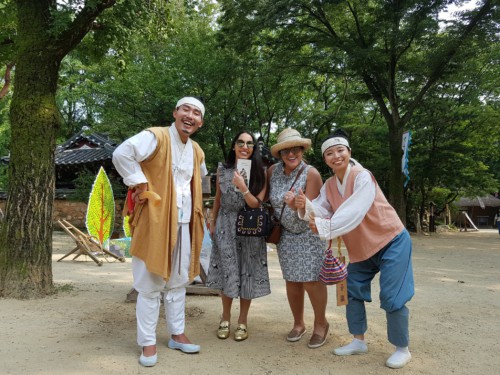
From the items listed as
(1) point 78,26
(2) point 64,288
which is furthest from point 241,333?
(1) point 78,26

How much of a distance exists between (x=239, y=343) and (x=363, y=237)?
54.0 inches

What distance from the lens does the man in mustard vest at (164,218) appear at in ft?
9.60

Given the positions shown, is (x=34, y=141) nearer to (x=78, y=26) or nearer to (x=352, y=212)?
(x=78, y=26)

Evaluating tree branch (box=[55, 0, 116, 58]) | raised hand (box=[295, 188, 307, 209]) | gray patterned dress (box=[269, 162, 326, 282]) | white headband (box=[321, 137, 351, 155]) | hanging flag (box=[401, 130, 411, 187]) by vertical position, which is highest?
tree branch (box=[55, 0, 116, 58])

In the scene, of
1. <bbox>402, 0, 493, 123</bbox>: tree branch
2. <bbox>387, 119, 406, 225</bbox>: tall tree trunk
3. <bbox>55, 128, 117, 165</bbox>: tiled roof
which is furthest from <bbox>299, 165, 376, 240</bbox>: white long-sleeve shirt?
<bbox>55, 128, 117, 165</bbox>: tiled roof

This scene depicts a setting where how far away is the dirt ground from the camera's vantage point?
2.88 meters

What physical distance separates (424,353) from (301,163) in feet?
5.79

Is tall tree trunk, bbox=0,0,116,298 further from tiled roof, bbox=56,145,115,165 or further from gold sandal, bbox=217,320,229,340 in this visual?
tiled roof, bbox=56,145,115,165

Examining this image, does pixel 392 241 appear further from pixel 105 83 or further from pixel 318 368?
pixel 105 83

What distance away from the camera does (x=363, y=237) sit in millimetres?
2926

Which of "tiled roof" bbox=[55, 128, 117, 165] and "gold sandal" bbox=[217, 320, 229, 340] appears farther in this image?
"tiled roof" bbox=[55, 128, 117, 165]

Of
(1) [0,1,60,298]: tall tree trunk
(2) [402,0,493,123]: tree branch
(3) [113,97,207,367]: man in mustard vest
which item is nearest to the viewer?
(3) [113,97,207,367]: man in mustard vest

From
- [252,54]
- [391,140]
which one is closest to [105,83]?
[252,54]

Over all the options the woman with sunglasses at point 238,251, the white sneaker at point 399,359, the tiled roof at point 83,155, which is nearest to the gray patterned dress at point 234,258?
the woman with sunglasses at point 238,251
